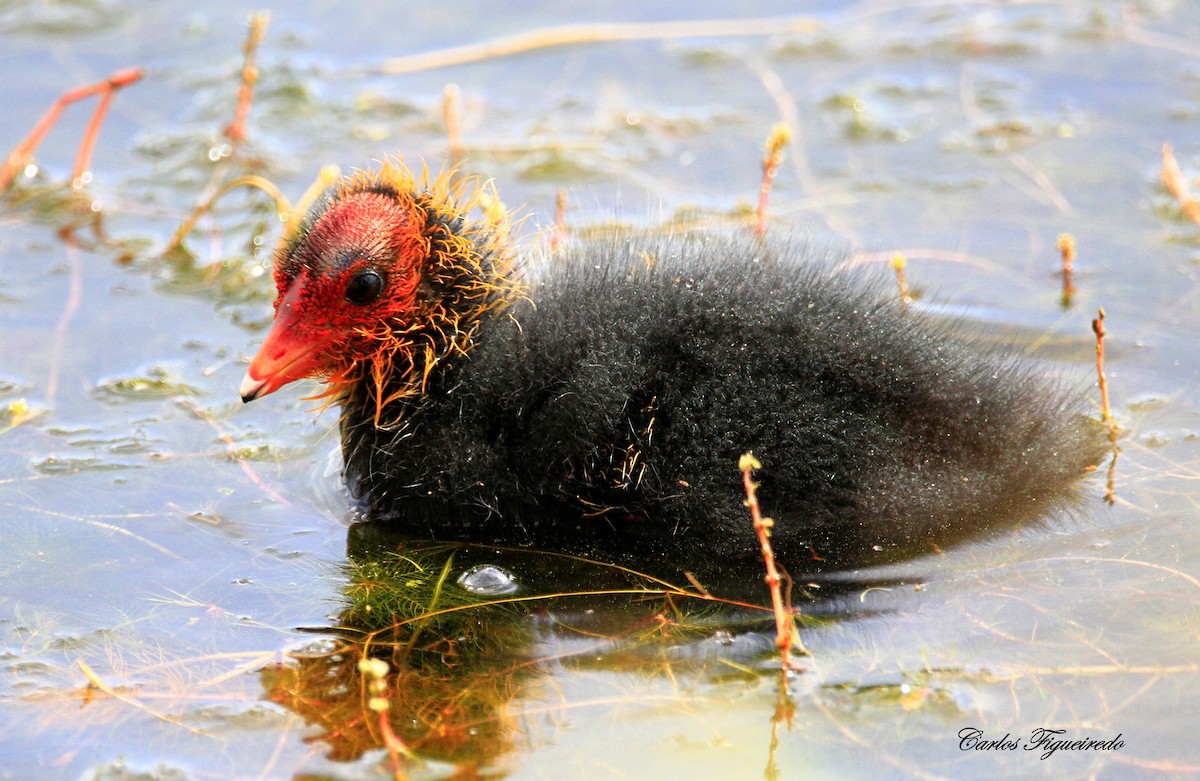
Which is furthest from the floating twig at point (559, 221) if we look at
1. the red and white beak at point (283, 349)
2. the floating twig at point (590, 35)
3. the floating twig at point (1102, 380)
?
the floating twig at point (1102, 380)

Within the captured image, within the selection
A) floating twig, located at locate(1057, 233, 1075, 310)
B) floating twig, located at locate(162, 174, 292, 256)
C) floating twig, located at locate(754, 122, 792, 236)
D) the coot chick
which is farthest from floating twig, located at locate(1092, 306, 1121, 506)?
floating twig, located at locate(162, 174, 292, 256)

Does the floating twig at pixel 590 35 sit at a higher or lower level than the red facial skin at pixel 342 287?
higher

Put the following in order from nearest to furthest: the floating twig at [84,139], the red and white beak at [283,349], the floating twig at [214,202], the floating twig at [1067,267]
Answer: the red and white beak at [283,349] < the floating twig at [1067,267] < the floating twig at [214,202] < the floating twig at [84,139]

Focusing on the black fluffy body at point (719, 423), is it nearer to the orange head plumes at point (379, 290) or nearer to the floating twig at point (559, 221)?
the orange head plumes at point (379, 290)

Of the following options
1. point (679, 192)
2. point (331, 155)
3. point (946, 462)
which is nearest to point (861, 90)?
point (679, 192)

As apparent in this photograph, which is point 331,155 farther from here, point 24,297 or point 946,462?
point 946,462

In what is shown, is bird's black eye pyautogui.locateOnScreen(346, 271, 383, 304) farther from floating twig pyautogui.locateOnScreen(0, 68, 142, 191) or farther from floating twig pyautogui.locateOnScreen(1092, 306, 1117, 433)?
floating twig pyautogui.locateOnScreen(0, 68, 142, 191)

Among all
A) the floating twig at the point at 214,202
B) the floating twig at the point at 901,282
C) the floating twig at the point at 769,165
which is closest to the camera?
the floating twig at the point at 901,282


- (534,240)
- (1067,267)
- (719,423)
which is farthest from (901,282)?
(534,240)

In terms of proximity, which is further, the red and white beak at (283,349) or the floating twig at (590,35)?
the floating twig at (590,35)

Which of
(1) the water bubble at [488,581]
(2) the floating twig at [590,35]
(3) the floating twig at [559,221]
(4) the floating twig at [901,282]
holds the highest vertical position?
(2) the floating twig at [590,35]
